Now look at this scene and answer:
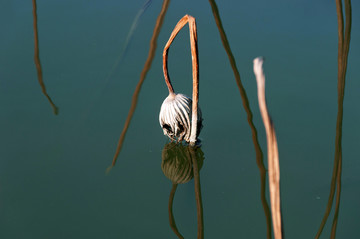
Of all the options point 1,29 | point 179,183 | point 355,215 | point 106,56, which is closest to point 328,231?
point 355,215

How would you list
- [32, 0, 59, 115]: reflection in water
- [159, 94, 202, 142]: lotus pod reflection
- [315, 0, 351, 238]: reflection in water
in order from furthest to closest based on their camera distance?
[32, 0, 59, 115]: reflection in water → [159, 94, 202, 142]: lotus pod reflection → [315, 0, 351, 238]: reflection in water

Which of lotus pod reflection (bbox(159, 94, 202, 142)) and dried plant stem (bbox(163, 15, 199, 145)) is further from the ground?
dried plant stem (bbox(163, 15, 199, 145))

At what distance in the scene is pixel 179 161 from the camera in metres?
1.18

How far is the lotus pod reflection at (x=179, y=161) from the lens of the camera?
115cm

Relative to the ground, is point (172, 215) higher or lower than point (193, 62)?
lower

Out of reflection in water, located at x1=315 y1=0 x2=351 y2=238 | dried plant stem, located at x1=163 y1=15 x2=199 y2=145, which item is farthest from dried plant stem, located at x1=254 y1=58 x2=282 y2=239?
dried plant stem, located at x1=163 y1=15 x2=199 y2=145

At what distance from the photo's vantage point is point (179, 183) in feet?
3.70

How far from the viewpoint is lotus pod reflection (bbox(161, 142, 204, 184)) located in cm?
115

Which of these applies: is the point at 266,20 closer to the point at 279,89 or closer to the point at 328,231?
the point at 279,89

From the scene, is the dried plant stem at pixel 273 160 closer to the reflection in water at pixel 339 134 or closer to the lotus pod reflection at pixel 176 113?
the reflection in water at pixel 339 134

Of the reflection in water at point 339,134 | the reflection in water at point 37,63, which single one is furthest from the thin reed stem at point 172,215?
the reflection in water at point 37,63

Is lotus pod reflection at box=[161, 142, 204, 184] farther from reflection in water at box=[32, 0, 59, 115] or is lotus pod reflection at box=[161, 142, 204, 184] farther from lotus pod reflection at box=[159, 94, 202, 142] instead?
reflection in water at box=[32, 0, 59, 115]

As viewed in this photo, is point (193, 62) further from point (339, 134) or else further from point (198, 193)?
point (339, 134)

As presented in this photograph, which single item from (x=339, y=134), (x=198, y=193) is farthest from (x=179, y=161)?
(x=339, y=134)
